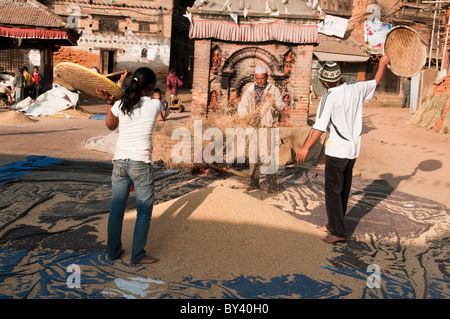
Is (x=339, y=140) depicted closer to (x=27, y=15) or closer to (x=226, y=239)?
(x=226, y=239)

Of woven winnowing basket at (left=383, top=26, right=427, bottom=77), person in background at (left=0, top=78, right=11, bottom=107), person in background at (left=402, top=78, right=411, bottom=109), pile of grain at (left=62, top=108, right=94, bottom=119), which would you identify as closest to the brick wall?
pile of grain at (left=62, top=108, right=94, bottom=119)

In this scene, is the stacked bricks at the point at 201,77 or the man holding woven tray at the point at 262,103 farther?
the stacked bricks at the point at 201,77

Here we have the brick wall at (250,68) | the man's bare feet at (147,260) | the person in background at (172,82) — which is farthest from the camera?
the person in background at (172,82)

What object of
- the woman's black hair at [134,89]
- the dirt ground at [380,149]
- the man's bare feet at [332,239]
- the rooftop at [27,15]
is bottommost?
the dirt ground at [380,149]

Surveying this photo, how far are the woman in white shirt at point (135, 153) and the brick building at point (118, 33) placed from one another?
22.2 m

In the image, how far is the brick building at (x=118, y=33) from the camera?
24891mm

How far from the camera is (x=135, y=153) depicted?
3373mm

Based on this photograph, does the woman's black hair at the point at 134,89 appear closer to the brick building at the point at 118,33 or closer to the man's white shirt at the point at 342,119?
the man's white shirt at the point at 342,119

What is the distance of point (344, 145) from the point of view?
164 inches

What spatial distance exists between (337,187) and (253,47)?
837cm

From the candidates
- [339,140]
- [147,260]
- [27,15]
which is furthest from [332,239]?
[27,15]

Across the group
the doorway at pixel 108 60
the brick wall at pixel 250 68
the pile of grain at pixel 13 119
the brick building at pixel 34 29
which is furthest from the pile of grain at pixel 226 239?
the doorway at pixel 108 60
